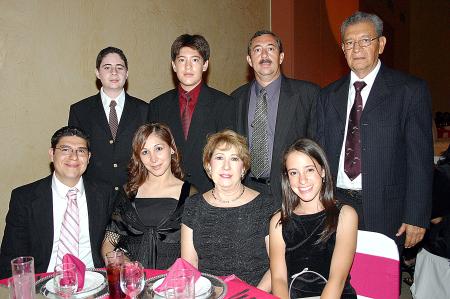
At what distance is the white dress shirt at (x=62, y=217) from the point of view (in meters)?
2.61

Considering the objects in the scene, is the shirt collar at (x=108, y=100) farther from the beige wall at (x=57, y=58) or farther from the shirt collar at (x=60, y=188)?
the shirt collar at (x=60, y=188)

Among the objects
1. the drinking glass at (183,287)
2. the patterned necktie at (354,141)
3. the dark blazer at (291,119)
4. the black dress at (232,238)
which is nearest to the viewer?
the drinking glass at (183,287)

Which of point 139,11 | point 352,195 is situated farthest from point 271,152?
point 139,11

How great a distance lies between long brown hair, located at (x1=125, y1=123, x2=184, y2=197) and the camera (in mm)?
2771

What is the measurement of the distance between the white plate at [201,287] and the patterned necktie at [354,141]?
1391 millimetres

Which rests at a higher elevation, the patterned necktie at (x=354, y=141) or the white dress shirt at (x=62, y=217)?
the patterned necktie at (x=354, y=141)

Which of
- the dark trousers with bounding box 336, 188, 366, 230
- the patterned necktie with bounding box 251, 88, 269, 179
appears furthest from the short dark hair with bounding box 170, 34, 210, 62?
the dark trousers with bounding box 336, 188, 366, 230

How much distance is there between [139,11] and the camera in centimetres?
458

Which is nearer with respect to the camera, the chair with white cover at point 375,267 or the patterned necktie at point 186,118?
the chair with white cover at point 375,267

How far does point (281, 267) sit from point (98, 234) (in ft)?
3.75

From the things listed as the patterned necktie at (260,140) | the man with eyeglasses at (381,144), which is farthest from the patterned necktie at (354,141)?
the patterned necktie at (260,140)

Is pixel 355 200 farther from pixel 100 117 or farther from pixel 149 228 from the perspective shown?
pixel 100 117

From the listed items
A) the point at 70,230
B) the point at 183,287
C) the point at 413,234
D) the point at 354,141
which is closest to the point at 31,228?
the point at 70,230

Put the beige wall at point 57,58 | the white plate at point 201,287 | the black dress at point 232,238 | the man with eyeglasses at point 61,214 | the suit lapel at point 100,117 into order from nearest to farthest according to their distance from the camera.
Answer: the white plate at point 201,287
the black dress at point 232,238
the man with eyeglasses at point 61,214
the suit lapel at point 100,117
the beige wall at point 57,58
